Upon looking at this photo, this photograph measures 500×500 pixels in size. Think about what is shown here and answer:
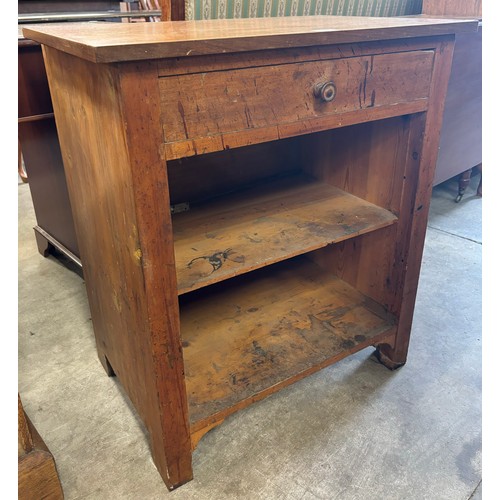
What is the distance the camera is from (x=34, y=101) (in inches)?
52.6

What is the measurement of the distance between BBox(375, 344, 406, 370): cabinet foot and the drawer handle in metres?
0.74

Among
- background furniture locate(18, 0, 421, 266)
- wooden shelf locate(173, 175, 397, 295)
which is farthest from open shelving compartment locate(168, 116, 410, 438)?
background furniture locate(18, 0, 421, 266)

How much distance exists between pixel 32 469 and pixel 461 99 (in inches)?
78.5

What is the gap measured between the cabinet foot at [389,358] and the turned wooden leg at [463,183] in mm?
1393

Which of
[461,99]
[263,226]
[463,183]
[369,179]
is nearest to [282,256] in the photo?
[263,226]

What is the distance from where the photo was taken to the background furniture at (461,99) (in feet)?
6.34

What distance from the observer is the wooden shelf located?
102cm

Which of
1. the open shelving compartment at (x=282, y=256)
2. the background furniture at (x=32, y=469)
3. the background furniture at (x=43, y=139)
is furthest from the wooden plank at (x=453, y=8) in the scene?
the background furniture at (x=32, y=469)

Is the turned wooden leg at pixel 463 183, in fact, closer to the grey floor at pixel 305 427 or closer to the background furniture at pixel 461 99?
the background furniture at pixel 461 99

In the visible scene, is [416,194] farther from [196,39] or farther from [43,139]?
[43,139]

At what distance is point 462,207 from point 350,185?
4.25ft

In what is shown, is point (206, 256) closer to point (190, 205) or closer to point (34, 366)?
point (190, 205)

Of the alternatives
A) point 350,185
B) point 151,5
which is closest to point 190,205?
point 350,185

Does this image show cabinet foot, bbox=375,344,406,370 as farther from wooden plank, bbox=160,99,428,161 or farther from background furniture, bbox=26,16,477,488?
wooden plank, bbox=160,99,428,161
